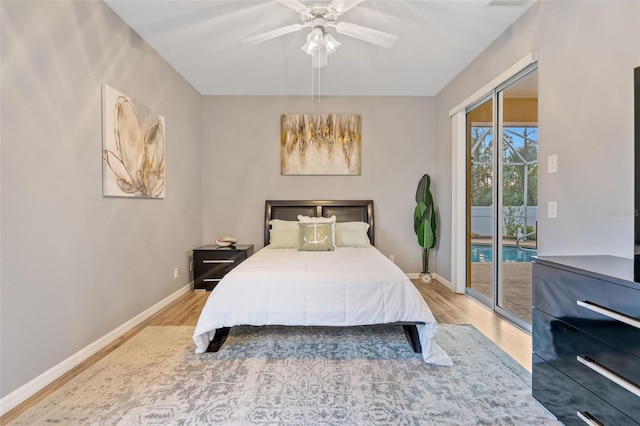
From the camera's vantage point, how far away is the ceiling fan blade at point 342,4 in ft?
7.42

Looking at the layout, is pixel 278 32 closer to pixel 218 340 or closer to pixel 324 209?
pixel 218 340

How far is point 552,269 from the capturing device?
5.67 ft

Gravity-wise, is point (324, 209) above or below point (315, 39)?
below

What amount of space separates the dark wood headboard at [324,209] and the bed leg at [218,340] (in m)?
2.36

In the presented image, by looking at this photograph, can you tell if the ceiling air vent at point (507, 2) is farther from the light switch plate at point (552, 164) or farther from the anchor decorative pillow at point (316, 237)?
the anchor decorative pillow at point (316, 237)

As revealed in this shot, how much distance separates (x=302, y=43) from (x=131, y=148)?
1.99 m

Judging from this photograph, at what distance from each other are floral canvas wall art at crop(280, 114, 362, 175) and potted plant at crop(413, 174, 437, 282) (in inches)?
39.7

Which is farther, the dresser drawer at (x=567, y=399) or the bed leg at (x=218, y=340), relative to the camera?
the bed leg at (x=218, y=340)

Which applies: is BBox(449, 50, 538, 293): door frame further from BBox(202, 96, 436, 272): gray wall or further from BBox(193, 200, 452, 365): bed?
BBox(193, 200, 452, 365): bed

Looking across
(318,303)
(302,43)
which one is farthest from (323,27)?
(318,303)

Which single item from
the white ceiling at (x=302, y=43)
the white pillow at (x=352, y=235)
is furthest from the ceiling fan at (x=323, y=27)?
the white pillow at (x=352, y=235)

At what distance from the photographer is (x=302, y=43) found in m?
3.29

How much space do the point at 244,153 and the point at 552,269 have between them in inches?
165

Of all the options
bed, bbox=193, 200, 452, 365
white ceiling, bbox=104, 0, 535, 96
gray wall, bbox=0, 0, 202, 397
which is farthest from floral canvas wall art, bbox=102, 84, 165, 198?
bed, bbox=193, 200, 452, 365
